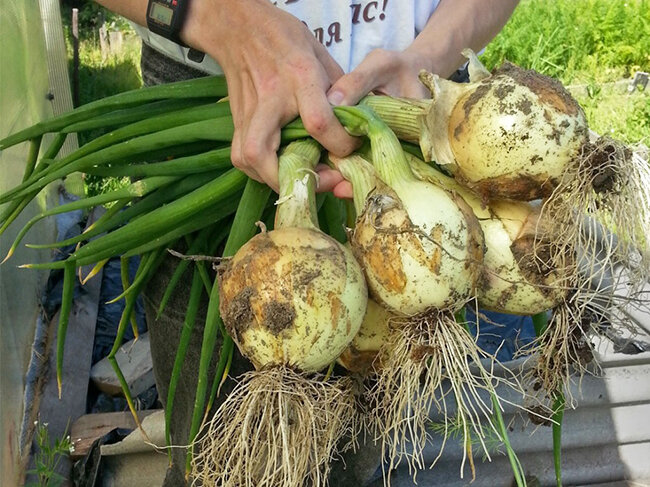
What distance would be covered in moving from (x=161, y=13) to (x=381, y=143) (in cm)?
47

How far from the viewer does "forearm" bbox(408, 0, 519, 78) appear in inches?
53.4

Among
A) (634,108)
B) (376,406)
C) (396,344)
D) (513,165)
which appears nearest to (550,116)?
(513,165)

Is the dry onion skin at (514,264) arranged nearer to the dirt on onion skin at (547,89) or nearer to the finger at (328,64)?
the dirt on onion skin at (547,89)

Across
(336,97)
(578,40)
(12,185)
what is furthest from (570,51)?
A: (336,97)

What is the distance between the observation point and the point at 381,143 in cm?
106

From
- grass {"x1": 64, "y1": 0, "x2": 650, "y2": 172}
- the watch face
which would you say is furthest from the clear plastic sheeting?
grass {"x1": 64, "y1": 0, "x2": 650, "y2": 172}

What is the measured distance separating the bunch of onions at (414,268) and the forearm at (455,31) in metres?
0.33

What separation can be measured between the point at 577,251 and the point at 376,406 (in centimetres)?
34

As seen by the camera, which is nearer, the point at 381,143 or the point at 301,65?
the point at 381,143

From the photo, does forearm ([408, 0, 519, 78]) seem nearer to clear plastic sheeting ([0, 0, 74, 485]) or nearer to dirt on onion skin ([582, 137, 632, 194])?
dirt on onion skin ([582, 137, 632, 194])

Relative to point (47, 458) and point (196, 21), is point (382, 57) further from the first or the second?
point (47, 458)

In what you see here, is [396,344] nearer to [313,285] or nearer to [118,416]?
[313,285]

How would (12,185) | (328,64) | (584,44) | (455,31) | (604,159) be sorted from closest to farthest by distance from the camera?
(604,159), (328,64), (455,31), (12,185), (584,44)

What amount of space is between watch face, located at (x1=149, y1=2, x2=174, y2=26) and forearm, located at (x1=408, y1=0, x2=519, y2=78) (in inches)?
15.6
